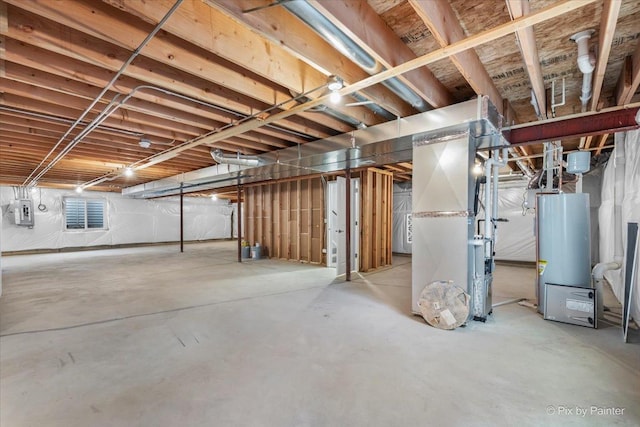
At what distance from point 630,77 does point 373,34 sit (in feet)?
7.44

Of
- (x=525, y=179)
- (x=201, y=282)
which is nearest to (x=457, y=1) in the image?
(x=201, y=282)

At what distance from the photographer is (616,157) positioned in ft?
12.6

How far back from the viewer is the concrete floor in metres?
1.64

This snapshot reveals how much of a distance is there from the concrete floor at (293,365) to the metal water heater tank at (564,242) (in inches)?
20.7

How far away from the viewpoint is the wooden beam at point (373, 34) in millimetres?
1558

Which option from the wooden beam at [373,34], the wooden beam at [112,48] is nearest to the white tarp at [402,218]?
the wooden beam at [373,34]

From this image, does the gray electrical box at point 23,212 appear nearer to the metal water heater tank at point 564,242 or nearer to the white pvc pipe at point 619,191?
the metal water heater tank at point 564,242

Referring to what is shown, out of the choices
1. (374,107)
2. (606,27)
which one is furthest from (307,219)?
(606,27)

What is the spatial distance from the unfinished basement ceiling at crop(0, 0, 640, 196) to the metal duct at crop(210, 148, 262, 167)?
795 mm

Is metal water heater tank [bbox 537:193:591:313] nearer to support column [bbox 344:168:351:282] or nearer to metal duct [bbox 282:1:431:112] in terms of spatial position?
metal duct [bbox 282:1:431:112]

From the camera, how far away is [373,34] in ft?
6.02

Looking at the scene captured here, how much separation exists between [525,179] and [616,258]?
371cm

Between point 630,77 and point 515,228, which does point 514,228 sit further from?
point 630,77

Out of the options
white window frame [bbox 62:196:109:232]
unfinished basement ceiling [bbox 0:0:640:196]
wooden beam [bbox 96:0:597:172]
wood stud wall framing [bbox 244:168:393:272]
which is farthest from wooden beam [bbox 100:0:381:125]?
white window frame [bbox 62:196:109:232]
